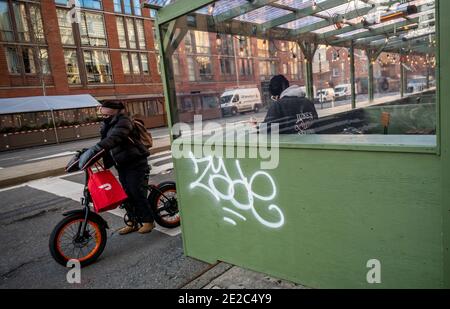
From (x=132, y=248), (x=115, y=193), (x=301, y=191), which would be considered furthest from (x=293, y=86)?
(x=132, y=248)

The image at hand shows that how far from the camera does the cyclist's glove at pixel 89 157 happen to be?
143 inches

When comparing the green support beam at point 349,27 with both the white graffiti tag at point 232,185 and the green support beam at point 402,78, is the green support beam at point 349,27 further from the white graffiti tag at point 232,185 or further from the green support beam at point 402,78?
the white graffiti tag at point 232,185

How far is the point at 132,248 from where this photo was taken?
13.2ft

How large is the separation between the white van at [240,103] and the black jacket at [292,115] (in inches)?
10.1

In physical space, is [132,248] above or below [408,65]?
below

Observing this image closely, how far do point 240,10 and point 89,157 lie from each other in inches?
88.9

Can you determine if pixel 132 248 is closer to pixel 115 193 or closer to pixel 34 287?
pixel 115 193

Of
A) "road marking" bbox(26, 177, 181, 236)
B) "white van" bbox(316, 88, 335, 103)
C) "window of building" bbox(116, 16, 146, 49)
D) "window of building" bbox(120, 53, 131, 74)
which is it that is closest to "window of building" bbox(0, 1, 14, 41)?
"window of building" bbox(116, 16, 146, 49)

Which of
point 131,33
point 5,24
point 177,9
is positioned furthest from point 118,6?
point 177,9

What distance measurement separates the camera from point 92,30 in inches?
1142

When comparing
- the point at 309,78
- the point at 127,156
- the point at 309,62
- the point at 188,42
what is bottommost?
the point at 127,156

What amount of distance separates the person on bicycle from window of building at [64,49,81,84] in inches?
1055

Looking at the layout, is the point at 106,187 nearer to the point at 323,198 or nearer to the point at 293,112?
the point at 293,112
